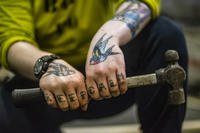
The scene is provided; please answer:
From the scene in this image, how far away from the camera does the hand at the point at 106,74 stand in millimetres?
785

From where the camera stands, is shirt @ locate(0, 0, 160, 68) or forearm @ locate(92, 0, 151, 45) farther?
shirt @ locate(0, 0, 160, 68)

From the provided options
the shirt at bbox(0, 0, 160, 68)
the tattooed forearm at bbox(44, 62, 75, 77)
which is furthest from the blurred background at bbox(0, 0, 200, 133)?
the tattooed forearm at bbox(44, 62, 75, 77)

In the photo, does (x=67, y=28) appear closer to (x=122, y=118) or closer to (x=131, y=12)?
(x=131, y=12)

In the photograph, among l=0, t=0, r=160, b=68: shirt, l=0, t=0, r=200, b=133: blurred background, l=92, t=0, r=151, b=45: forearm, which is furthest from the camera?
l=0, t=0, r=200, b=133: blurred background

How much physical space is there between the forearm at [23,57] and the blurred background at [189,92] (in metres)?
0.14

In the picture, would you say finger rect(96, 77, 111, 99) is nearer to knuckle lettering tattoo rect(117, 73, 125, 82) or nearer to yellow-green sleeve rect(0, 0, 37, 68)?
knuckle lettering tattoo rect(117, 73, 125, 82)

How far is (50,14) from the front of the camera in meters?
1.03

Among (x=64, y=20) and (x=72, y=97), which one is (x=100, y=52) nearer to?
(x=72, y=97)

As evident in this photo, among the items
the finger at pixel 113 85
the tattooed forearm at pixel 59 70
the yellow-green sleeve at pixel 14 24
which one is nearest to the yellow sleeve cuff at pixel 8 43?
the yellow-green sleeve at pixel 14 24

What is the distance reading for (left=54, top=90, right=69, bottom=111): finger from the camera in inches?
30.8

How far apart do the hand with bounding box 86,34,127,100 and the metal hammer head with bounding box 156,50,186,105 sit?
0.06m

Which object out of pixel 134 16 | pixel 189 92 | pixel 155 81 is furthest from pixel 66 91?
pixel 189 92

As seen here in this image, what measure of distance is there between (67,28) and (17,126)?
21 cm

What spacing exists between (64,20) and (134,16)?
15cm
